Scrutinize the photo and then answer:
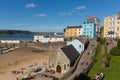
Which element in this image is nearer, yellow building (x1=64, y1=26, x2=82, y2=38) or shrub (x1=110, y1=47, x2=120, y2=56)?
shrub (x1=110, y1=47, x2=120, y2=56)

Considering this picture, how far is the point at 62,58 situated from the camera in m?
33.7

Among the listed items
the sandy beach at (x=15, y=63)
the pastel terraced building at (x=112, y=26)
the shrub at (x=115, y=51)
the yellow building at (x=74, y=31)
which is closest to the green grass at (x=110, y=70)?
the shrub at (x=115, y=51)

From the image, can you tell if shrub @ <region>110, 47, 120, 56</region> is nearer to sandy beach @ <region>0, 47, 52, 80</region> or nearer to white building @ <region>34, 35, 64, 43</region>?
sandy beach @ <region>0, 47, 52, 80</region>

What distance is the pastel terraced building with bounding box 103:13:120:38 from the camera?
63431mm

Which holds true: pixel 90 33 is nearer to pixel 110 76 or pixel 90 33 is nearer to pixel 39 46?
pixel 39 46

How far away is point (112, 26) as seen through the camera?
220 ft

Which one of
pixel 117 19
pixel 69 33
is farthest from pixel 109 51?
pixel 69 33

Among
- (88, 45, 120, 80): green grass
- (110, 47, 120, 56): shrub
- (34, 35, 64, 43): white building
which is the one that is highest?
(34, 35, 64, 43): white building

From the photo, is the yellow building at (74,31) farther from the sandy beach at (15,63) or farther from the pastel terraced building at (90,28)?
the sandy beach at (15,63)

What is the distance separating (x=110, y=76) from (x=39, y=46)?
62339 mm

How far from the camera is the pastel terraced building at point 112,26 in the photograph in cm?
6343

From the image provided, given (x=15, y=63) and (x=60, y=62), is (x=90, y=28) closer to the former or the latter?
(x=15, y=63)

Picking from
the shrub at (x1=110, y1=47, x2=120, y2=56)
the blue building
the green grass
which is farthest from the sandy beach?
the blue building

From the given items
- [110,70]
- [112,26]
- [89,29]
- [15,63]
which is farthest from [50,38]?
[110,70]
